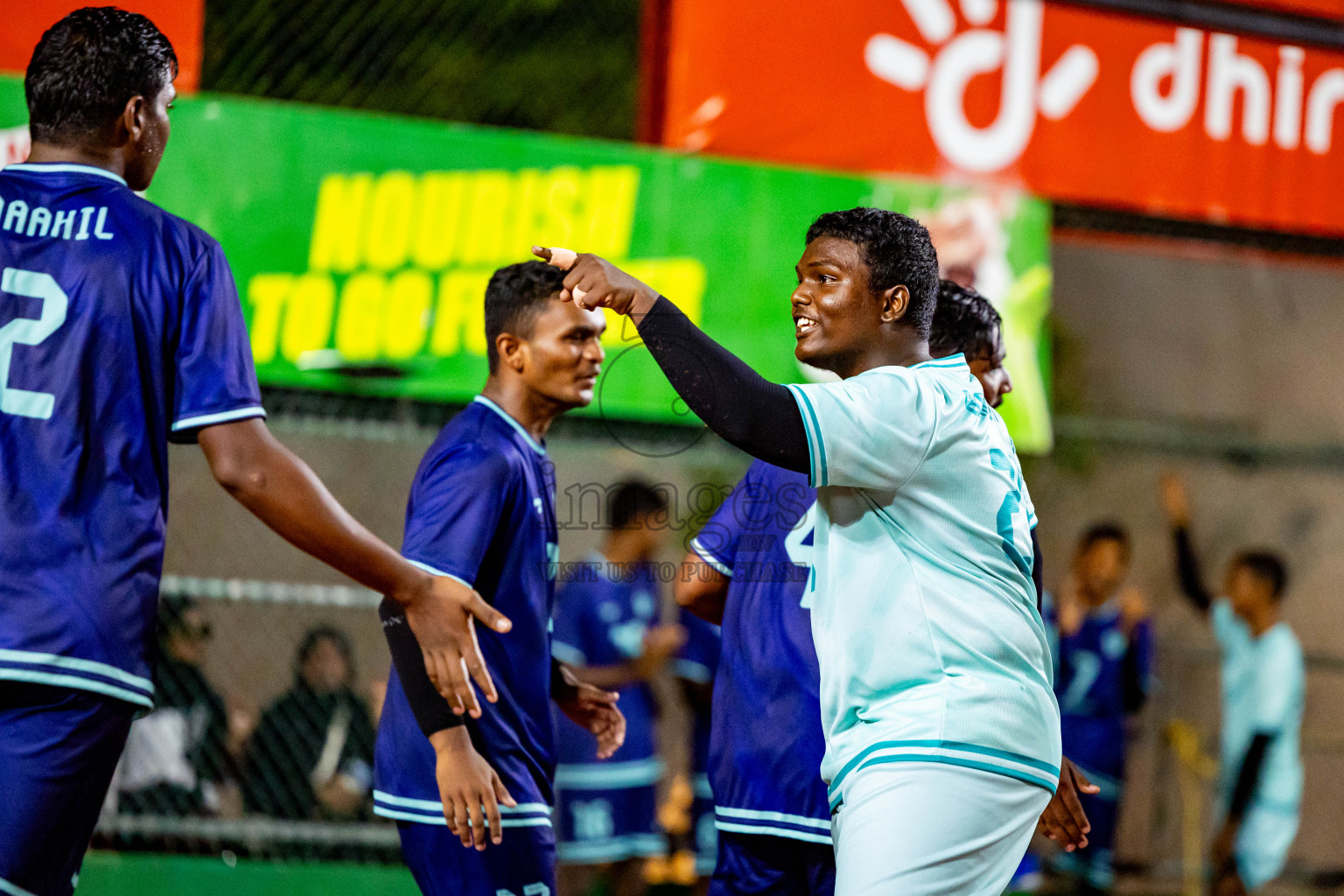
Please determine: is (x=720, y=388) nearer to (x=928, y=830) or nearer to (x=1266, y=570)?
(x=928, y=830)

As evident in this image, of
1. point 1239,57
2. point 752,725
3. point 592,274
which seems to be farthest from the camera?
point 1239,57

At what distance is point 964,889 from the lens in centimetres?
255

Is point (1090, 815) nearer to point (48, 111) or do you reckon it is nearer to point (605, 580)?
point (605, 580)

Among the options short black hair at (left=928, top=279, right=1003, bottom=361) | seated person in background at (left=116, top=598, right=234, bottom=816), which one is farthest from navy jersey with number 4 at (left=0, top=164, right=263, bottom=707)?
seated person in background at (left=116, top=598, right=234, bottom=816)

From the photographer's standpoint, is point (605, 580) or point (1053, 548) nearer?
point (605, 580)

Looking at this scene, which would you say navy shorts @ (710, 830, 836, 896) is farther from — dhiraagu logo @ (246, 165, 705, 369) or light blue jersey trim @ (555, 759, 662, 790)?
light blue jersey trim @ (555, 759, 662, 790)

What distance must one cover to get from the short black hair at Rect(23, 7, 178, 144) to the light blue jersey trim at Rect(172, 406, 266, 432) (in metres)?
0.57

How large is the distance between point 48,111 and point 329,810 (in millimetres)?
4852

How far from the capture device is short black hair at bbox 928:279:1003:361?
148 inches

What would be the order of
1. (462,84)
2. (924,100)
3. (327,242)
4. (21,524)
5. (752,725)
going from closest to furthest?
1. (21,524)
2. (752,725)
3. (327,242)
4. (924,100)
5. (462,84)

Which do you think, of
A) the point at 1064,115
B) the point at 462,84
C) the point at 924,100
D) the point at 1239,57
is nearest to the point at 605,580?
the point at 924,100

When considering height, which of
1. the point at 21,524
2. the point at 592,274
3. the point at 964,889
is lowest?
the point at 964,889

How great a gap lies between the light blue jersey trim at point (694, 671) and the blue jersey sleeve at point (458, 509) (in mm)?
4206

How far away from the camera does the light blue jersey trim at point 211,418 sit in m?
2.52
